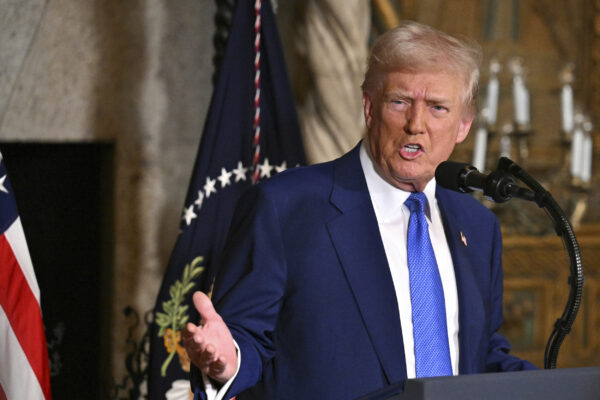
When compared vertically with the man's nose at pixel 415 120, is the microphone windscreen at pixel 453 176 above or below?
below

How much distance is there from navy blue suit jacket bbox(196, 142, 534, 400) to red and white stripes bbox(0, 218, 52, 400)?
81cm

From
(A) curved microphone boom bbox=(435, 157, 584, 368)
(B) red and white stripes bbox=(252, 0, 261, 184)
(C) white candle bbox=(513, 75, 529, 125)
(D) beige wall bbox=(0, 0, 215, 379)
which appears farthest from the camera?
(C) white candle bbox=(513, 75, 529, 125)

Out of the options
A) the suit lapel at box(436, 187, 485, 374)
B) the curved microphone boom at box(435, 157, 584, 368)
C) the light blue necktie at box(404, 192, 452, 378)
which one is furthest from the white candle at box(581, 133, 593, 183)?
the curved microphone boom at box(435, 157, 584, 368)

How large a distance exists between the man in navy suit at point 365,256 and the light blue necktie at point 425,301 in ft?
0.05

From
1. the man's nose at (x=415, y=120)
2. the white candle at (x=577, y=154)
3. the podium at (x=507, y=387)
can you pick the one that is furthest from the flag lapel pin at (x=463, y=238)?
the white candle at (x=577, y=154)

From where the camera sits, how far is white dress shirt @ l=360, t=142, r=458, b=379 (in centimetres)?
196

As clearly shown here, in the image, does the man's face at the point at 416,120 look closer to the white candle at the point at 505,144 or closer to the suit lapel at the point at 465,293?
the suit lapel at the point at 465,293

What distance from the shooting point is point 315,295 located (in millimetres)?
1904

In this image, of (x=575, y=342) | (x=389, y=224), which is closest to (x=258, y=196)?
(x=389, y=224)

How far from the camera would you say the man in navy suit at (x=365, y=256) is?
6.12ft

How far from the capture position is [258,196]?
6.42 feet

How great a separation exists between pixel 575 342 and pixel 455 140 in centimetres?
329

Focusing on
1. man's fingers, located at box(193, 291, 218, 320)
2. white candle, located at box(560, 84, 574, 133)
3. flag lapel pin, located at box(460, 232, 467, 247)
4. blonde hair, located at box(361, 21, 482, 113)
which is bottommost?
white candle, located at box(560, 84, 574, 133)

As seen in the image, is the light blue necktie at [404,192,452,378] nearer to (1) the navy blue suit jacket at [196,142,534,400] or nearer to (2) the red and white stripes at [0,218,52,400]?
(1) the navy blue suit jacket at [196,142,534,400]
